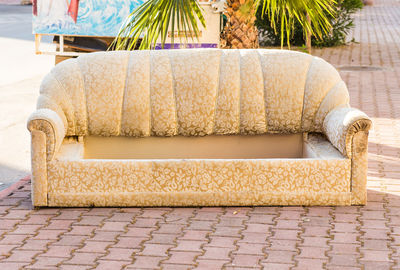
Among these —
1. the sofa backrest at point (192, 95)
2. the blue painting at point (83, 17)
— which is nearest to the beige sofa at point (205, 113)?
the sofa backrest at point (192, 95)

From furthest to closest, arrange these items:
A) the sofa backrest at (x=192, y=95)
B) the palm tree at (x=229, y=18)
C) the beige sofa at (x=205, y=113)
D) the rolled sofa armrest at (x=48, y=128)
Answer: the palm tree at (x=229, y=18) < the sofa backrest at (x=192, y=95) < the beige sofa at (x=205, y=113) < the rolled sofa armrest at (x=48, y=128)

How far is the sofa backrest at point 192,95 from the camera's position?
238 inches

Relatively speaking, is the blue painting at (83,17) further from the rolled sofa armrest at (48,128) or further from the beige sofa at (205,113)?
the rolled sofa armrest at (48,128)

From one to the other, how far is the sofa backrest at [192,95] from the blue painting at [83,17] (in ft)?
18.8

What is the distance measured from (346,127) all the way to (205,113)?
1258 millimetres

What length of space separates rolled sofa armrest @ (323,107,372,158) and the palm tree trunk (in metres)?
2.65

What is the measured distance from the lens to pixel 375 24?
2422 centimetres

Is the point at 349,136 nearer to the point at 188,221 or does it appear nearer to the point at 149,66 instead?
the point at 188,221

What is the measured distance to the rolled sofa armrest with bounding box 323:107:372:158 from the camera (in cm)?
540

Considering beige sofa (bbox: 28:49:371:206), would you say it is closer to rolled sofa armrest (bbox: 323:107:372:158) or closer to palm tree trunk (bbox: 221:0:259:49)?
rolled sofa armrest (bbox: 323:107:372:158)

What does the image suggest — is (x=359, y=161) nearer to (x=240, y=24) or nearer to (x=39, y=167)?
(x=39, y=167)

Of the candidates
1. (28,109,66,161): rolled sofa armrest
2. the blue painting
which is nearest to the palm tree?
(28,109,66,161): rolled sofa armrest

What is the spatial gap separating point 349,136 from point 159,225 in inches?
63.9

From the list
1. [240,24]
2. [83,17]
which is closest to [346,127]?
[240,24]
